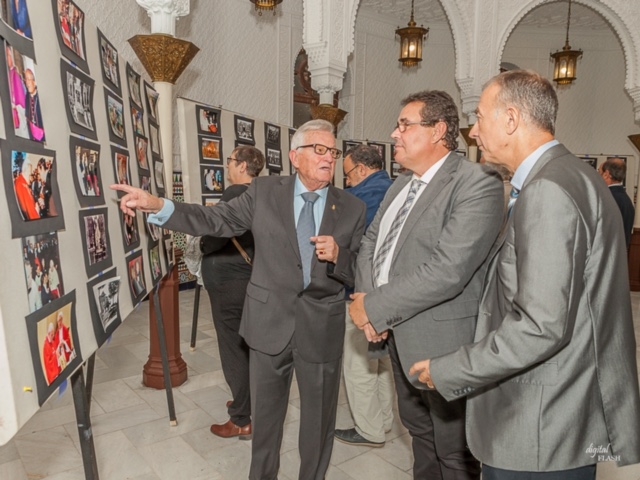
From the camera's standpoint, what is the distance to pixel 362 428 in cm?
307

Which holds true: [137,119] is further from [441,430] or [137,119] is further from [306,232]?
[441,430]

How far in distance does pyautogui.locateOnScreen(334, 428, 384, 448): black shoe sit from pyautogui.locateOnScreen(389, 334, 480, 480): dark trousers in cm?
85

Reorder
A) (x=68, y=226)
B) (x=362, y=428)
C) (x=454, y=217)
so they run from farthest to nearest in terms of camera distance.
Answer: (x=362, y=428) < (x=454, y=217) < (x=68, y=226)

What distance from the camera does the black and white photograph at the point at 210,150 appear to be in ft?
14.0

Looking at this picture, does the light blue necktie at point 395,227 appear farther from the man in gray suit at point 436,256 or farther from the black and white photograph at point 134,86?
the black and white photograph at point 134,86

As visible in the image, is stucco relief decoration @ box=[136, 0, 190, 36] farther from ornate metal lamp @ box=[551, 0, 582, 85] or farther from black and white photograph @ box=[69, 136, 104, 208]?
ornate metal lamp @ box=[551, 0, 582, 85]

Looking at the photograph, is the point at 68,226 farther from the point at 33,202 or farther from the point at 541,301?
the point at 541,301

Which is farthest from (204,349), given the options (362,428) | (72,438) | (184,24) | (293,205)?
(184,24)

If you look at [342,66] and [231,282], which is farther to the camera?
[342,66]

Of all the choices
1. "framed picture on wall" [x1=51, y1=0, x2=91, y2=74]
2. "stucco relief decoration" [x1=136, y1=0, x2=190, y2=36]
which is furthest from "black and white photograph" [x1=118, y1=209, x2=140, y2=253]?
"stucco relief decoration" [x1=136, y1=0, x2=190, y2=36]

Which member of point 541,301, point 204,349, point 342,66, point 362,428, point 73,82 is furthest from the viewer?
point 342,66

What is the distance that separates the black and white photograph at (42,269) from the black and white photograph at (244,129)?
343 centimetres

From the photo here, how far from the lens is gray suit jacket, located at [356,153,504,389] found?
5.95ft

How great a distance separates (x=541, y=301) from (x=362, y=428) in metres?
2.15
